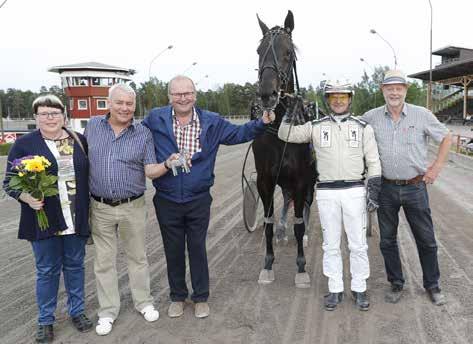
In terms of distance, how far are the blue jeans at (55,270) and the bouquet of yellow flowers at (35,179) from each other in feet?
0.70

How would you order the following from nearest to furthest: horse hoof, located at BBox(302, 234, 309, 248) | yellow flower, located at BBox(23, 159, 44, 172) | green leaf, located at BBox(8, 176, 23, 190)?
1. yellow flower, located at BBox(23, 159, 44, 172)
2. green leaf, located at BBox(8, 176, 23, 190)
3. horse hoof, located at BBox(302, 234, 309, 248)

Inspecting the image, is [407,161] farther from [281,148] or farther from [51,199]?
[51,199]

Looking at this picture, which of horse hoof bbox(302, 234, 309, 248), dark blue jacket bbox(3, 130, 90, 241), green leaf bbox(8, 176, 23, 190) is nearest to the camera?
green leaf bbox(8, 176, 23, 190)

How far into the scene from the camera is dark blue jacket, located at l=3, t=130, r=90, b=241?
10.5ft

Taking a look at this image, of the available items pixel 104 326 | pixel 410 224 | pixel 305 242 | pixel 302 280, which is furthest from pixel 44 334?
pixel 305 242

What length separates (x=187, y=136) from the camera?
11.6 feet

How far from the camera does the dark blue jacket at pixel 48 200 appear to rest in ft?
10.5

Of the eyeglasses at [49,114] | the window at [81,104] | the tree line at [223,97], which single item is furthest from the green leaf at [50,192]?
the window at [81,104]

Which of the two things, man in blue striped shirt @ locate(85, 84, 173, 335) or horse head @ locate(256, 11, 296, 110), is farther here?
horse head @ locate(256, 11, 296, 110)

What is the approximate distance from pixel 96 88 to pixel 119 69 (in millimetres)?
5339

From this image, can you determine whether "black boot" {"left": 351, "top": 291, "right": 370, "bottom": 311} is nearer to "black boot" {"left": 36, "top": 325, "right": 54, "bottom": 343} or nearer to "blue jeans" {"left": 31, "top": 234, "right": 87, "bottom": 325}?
"blue jeans" {"left": 31, "top": 234, "right": 87, "bottom": 325}

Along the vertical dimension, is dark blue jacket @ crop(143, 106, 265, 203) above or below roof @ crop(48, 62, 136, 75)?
below

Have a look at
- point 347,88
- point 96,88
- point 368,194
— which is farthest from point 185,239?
point 96,88

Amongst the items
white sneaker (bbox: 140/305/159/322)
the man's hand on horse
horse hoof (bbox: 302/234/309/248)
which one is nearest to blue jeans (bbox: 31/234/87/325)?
white sneaker (bbox: 140/305/159/322)
